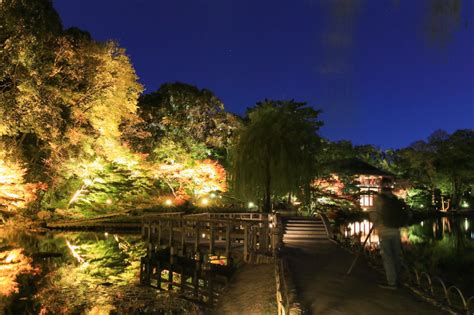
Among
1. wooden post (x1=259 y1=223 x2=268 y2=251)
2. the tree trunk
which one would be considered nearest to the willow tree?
the tree trunk

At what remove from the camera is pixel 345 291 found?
8922 millimetres

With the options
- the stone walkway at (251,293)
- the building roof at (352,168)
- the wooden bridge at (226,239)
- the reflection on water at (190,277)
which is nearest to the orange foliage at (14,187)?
the wooden bridge at (226,239)

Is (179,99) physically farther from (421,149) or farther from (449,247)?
(421,149)

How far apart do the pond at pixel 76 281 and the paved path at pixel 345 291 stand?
301 centimetres

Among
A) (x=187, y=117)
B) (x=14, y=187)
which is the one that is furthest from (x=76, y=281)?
(x=187, y=117)

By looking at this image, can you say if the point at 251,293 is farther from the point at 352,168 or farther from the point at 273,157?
the point at 352,168

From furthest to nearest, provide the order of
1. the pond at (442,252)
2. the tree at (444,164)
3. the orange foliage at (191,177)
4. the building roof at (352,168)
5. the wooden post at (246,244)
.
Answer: the tree at (444,164), the building roof at (352,168), the orange foliage at (191,177), the pond at (442,252), the wooden post at (246,244)

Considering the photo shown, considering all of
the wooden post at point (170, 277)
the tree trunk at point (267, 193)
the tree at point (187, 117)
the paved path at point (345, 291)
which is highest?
the tree at point (187, 117)

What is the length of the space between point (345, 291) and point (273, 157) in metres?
15.5

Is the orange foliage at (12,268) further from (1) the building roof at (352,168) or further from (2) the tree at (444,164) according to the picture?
(2) the tree at (444,164)

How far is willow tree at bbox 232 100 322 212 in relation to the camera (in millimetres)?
24188

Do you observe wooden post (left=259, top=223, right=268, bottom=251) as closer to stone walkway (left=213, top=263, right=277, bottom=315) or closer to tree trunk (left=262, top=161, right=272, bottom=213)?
stone walkway (left=213, top=263, right=277, bottom=315)

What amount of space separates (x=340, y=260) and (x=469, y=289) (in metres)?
4.66

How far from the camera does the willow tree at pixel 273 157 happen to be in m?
24.2
